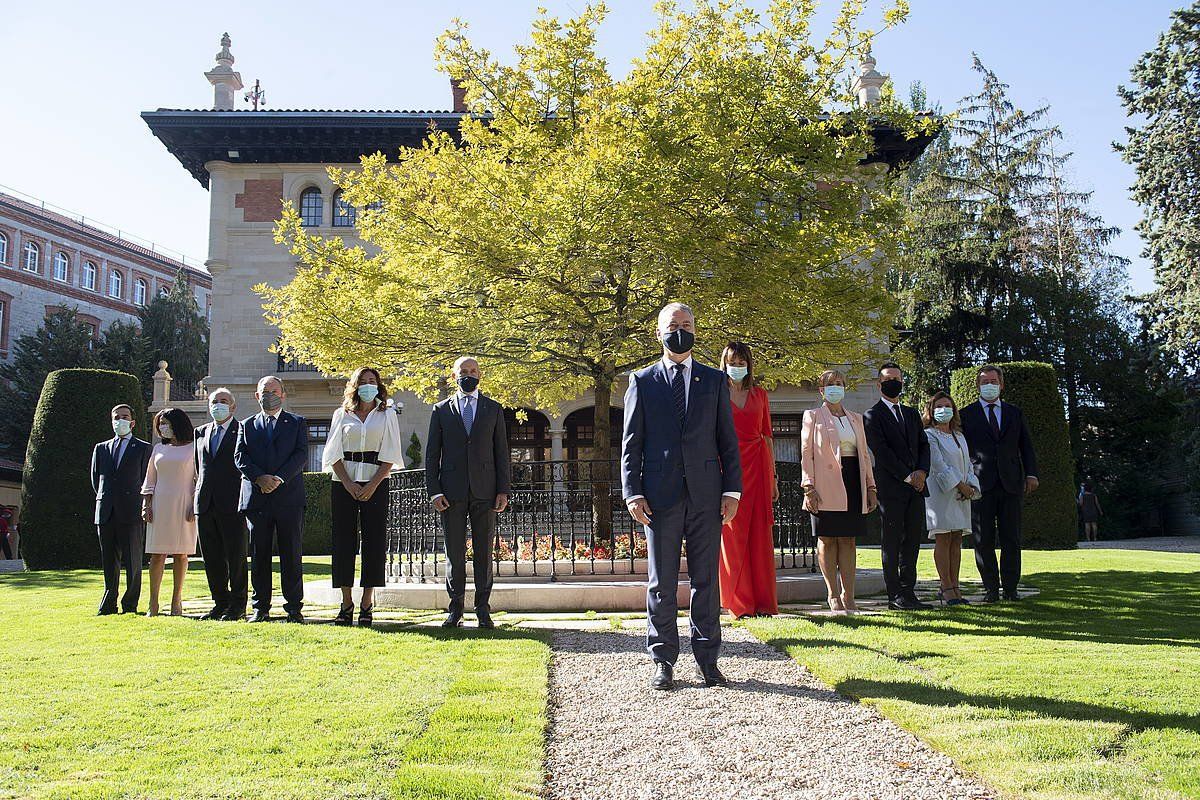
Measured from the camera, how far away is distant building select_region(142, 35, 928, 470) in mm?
26328

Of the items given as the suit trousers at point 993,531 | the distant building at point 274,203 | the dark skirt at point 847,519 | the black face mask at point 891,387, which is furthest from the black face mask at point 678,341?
the distant building at point 274,203

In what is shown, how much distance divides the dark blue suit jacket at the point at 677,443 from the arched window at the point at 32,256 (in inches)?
2027

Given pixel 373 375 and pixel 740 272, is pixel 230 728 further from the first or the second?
pixel 740 272

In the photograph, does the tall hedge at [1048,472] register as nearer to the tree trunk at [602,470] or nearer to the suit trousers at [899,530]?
the tree trunk at [602,470]

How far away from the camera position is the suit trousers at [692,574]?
515cm

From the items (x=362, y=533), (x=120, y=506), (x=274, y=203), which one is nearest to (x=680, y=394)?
(x=362, y=533)

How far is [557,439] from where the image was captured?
26578mm

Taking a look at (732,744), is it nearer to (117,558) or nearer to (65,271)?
(117,558)

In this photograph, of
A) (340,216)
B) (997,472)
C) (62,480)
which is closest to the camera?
(997,472)

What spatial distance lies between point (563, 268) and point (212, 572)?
16.0 feet

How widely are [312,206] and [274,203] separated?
3.53 ft

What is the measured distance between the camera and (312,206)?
27359mm

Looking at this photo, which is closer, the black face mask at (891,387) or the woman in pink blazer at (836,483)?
the woman in pink blazer at (836,483)

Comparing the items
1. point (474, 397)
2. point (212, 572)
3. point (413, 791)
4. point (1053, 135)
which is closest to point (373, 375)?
point (474, 397)
